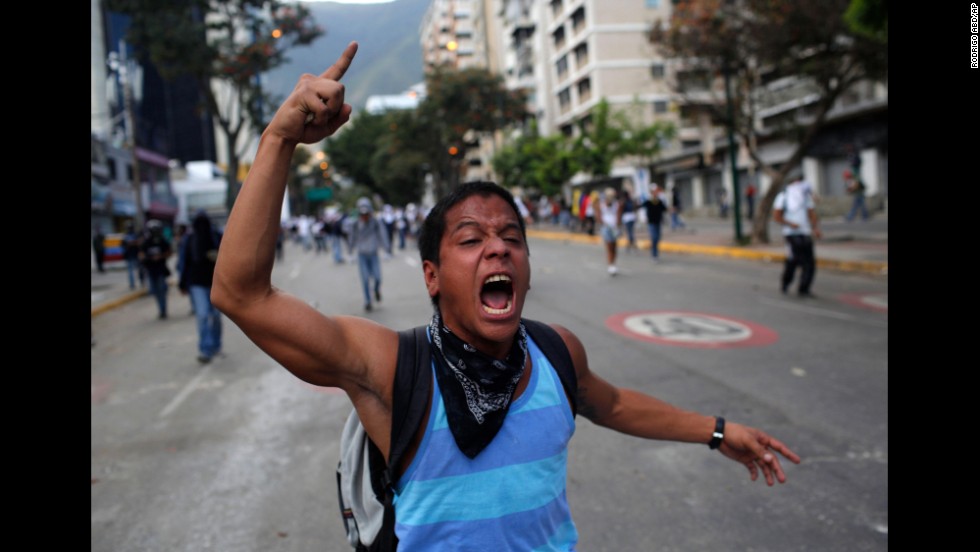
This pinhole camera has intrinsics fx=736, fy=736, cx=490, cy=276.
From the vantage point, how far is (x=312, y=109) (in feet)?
4.97

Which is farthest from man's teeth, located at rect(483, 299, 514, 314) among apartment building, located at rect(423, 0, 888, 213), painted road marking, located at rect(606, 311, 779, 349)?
apartment building, located at rect(423, 0, 888, 213)

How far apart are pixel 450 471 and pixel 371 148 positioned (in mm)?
65053

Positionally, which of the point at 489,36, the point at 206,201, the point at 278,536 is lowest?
the point at 278,536

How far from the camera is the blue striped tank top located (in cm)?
166

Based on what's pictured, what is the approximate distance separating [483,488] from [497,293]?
457 millimetres

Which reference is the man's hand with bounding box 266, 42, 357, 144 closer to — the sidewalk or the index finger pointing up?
the index finger pointing up

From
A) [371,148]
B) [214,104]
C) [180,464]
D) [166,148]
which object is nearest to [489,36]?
[371,148]

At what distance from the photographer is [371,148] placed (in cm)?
6481

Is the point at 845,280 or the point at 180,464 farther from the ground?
the point at 845,280

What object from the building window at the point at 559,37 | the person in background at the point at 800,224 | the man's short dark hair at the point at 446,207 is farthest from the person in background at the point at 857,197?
the building window at the point at 559,37
